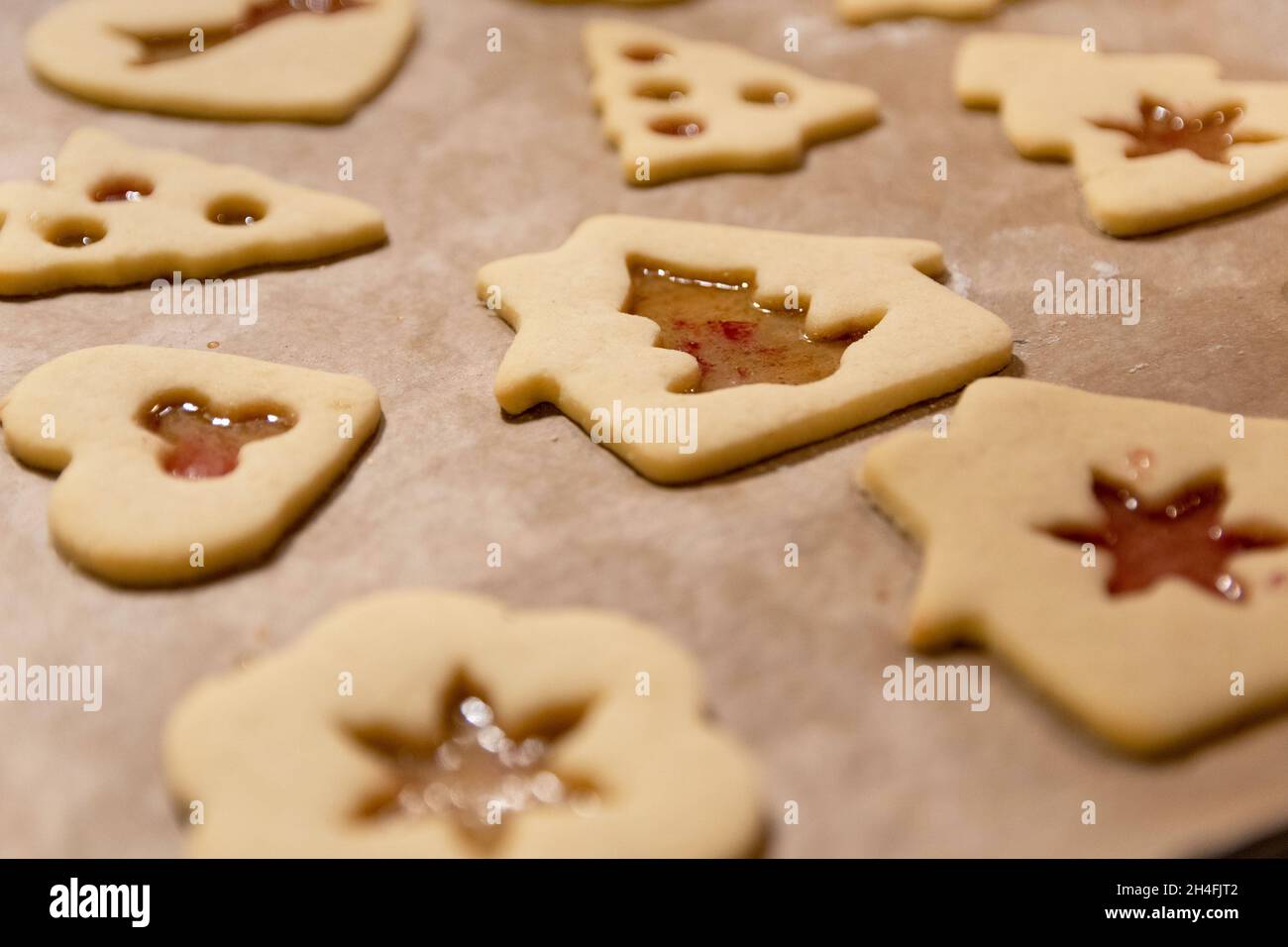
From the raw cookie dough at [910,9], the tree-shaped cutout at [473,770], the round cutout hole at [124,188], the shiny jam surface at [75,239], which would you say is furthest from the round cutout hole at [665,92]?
the tree-shaped cutout at [473,770]

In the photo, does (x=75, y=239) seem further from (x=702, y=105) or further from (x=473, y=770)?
(x=473, y=770)

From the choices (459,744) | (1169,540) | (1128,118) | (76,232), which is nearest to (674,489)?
(459,744)

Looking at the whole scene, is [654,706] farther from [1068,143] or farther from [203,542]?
[1068,143]

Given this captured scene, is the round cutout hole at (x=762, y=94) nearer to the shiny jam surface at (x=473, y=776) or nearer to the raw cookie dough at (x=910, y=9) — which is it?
the raw cookie dough at (x=910, y=9)

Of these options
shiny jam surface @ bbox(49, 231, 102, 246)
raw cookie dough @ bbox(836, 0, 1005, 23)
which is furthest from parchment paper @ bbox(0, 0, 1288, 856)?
shiny jam surface @ bbox(49, 231, 102, 246)
